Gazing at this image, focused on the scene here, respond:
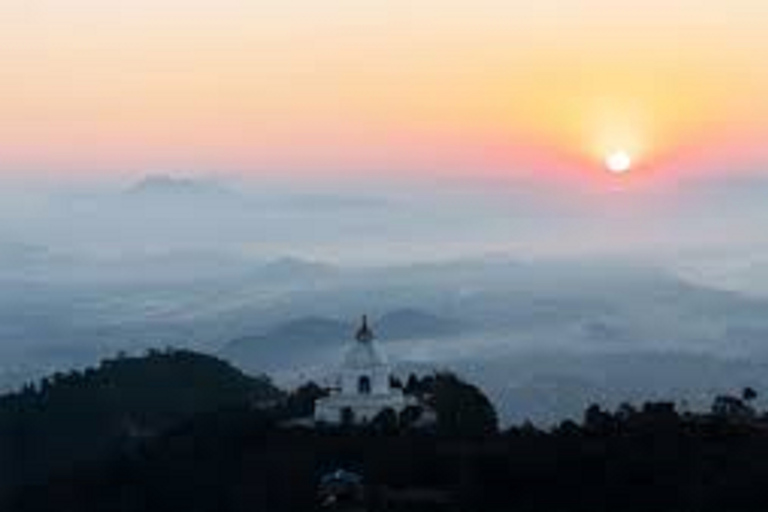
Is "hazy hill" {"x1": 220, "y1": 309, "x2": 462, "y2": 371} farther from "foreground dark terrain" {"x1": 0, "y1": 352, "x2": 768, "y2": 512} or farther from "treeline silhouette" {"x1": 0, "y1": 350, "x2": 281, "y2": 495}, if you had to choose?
"foreground dark terrain" {"x1": 0, "y1": 352, "x2": 768, "y2": 512}

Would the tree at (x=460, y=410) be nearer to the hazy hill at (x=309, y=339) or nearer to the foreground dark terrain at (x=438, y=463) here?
the foreground dark terrain at (x=438, y=463)

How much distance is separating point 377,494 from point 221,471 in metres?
7.83

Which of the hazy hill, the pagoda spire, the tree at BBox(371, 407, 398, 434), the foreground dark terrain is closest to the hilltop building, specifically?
the pagoda spire

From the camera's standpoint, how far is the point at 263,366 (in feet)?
568

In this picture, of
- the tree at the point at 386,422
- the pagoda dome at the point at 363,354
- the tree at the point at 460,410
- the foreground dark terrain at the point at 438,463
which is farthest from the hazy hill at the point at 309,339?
the tree at the point at 386,422

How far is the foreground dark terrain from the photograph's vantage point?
192ft

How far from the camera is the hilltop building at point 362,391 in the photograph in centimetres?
6725

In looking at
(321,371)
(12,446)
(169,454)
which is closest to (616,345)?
(321,371)

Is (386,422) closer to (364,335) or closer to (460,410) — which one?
(364,335)

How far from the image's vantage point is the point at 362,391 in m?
67.8

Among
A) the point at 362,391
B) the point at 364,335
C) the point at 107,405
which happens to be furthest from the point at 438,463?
the point at 107,405

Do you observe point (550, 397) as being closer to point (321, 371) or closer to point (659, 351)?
point (321, 371)

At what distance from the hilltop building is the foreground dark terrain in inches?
41.5

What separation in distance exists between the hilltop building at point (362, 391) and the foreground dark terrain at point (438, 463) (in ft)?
3.46
